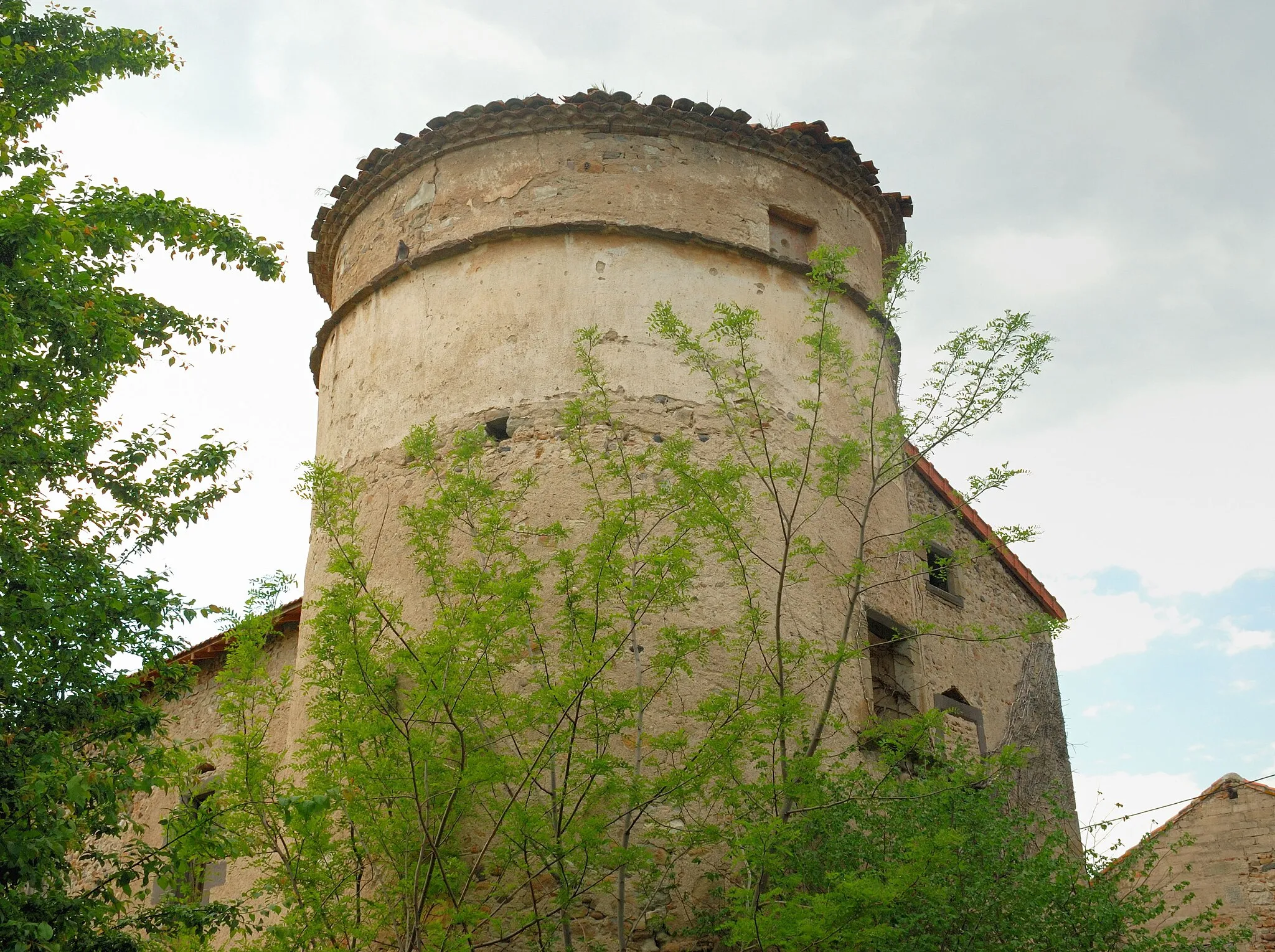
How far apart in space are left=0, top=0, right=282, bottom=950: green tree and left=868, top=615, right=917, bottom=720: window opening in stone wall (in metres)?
5.41

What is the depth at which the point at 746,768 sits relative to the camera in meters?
8.80

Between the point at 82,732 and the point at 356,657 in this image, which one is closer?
the point at 82,732

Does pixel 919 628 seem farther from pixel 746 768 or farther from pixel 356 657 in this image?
pixel 356 657

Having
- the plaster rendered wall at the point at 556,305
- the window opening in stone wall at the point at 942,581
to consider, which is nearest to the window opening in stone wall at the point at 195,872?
the plaster rendered wall at the point at 556,305

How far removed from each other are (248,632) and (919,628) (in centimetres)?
538

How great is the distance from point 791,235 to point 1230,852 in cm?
958

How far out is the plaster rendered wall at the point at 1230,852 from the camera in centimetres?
1519

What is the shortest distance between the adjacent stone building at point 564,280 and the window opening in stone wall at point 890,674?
2 cm

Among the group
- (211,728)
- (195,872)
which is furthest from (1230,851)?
(195,872)

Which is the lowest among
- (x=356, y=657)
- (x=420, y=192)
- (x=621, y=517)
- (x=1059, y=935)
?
(x=1059, y=935)

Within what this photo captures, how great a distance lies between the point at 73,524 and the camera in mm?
7812

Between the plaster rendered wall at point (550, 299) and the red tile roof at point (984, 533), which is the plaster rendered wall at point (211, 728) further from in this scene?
the red tile roof at point (984, 533)

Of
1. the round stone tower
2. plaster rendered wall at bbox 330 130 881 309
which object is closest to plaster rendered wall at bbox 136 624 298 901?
the round stone tower

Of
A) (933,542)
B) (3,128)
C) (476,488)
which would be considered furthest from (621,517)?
(933,542)
